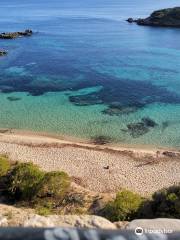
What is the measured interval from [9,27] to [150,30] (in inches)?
1713

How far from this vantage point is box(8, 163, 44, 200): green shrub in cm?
2606

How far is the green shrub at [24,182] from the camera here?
26.1m

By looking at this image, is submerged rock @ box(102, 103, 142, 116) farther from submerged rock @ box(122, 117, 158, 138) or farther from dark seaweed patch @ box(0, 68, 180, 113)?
submerged rock @ box(122, 117, 158, 138)

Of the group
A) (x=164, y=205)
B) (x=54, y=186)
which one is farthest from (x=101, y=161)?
(x=164, y=205)

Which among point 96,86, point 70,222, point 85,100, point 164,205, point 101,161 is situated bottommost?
point 101,161

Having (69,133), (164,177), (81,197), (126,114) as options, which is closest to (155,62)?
(126,114)

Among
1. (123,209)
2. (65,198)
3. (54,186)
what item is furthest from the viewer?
(54,186)

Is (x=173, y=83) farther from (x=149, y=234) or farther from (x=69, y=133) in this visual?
(x=149, y=234)

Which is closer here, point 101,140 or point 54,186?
point 54,186

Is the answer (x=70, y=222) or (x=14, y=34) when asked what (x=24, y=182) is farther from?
Answer: (x=14, y=34)

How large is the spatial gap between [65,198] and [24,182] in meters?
3.18

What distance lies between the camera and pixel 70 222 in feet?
29.7

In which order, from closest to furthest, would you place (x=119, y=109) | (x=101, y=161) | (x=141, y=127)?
(x=101, y=161), (x=141, y=127), (x=119, y=109)

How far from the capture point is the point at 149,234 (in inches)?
183
